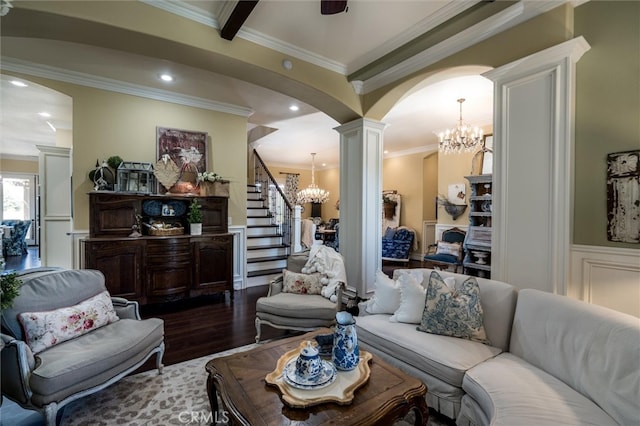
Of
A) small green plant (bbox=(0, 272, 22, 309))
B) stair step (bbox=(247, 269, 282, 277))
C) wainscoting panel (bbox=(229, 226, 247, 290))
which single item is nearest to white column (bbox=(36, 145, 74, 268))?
wainscoting panel (bbox=(229, 226, 247, 290))

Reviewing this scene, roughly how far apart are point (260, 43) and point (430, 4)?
166 cm

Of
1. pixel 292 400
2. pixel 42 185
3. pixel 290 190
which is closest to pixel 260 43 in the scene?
pixel 292 400

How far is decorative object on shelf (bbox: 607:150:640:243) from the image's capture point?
1.95 metres

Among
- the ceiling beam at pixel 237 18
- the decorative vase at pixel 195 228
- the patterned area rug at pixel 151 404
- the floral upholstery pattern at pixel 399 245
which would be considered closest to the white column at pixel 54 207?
the decorative vase at pixel 195 228

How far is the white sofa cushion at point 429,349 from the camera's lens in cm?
187

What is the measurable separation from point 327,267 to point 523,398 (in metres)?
2.15

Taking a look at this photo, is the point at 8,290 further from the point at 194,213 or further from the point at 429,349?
the point at 429,349

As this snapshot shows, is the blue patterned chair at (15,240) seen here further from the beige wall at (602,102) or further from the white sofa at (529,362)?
the beige wall at (602,102)

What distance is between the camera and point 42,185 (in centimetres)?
502

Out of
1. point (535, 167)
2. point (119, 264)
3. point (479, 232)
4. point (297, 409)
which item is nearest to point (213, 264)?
point (119, 264)

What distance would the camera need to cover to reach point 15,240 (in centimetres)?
832

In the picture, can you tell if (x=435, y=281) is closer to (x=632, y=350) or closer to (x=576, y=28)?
(x=632, y=350)

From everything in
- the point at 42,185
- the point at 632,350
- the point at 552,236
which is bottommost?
the point at 632,350

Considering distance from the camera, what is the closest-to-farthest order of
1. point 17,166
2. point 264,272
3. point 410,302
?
point 410,302 → point 264,272 → point 17,166
